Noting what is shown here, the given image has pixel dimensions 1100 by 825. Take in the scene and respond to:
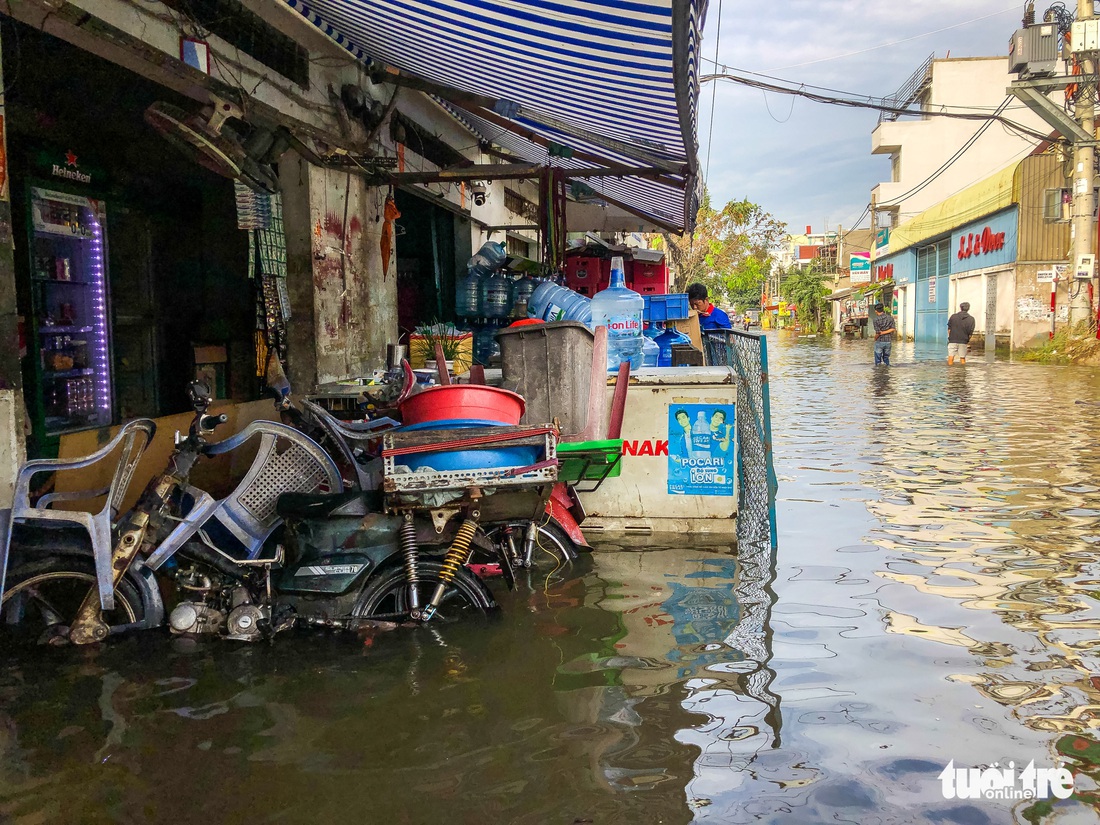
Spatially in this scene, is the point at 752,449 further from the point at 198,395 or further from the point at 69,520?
the point at 69,520

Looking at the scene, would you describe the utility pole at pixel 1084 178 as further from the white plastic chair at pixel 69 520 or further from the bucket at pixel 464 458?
the white plastic chair at pixel 69 520

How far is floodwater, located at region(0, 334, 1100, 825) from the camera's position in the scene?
255 centimetres

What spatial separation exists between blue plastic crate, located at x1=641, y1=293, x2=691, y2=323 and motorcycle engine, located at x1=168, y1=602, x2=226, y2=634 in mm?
5959

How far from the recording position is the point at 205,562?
13.5 feet

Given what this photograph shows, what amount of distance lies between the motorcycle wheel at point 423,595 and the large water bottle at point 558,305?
3.02 metres

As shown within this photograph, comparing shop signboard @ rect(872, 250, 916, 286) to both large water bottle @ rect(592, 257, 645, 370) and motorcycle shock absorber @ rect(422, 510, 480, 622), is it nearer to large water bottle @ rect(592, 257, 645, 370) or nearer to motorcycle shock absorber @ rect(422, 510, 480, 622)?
large water bottle @ rect(592, 257, 645, 370)

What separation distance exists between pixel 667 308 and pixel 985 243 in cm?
2436

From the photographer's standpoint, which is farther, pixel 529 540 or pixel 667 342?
pixel 667 342

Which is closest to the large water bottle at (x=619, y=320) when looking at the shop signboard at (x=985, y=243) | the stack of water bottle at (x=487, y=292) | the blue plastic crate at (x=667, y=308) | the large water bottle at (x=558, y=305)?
the large water bottle at (x=558, y=305)

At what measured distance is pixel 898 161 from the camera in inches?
1941

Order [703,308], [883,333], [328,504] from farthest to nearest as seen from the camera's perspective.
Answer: [883,333] < [703,308] < [328,504]

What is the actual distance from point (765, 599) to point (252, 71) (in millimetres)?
5630

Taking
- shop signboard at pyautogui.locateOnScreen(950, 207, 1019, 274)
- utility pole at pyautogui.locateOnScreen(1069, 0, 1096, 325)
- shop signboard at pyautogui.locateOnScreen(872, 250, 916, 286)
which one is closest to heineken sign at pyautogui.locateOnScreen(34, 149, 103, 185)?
utility pole at pyautogui.locateOnScreen(1069, 0, 1096, 325)

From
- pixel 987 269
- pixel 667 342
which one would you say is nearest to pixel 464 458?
pixel 667 342
